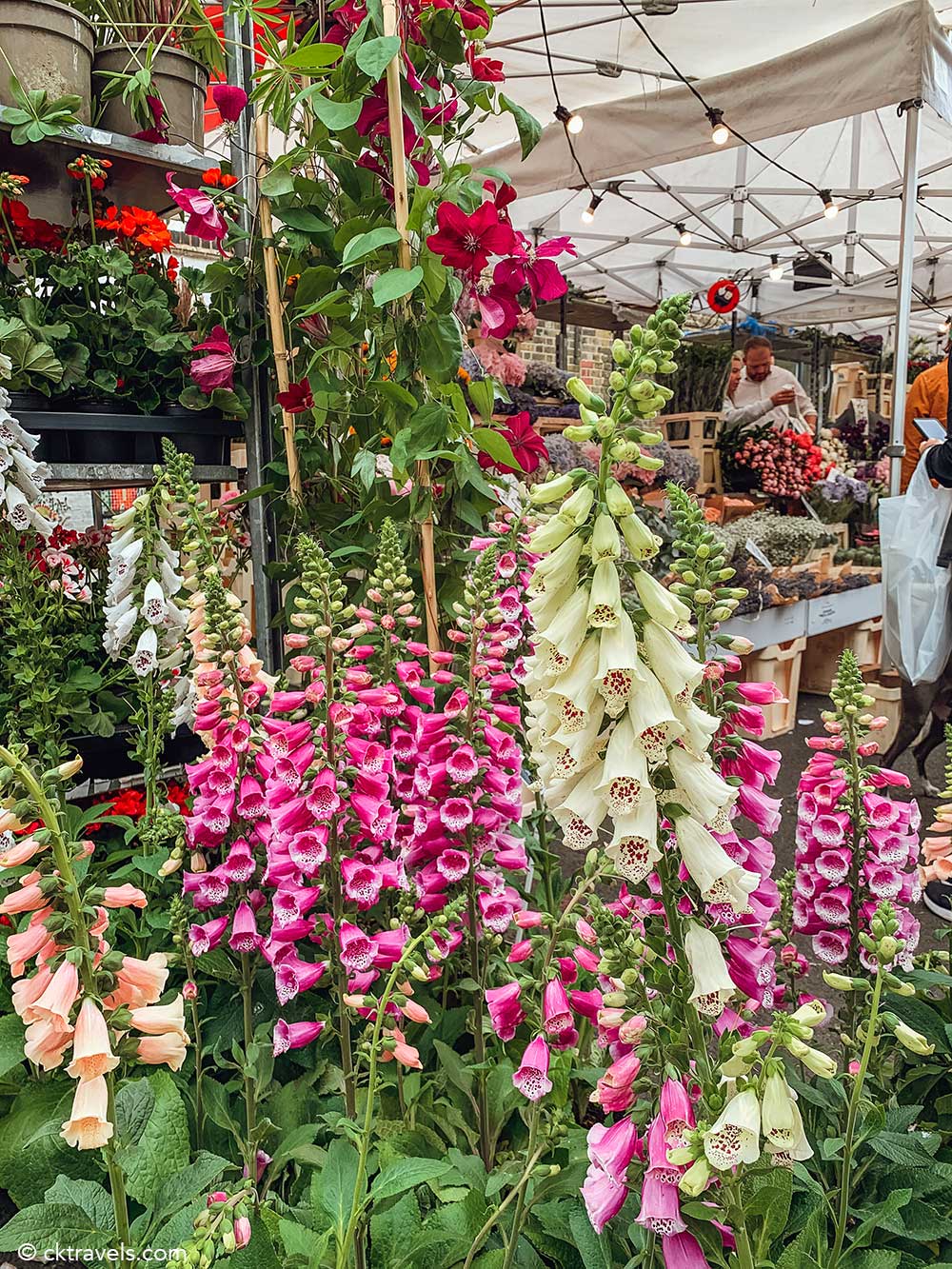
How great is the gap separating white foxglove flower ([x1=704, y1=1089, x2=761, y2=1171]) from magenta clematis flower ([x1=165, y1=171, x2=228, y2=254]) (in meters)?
1.61

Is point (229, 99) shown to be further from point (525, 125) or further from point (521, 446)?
point (521, 446)

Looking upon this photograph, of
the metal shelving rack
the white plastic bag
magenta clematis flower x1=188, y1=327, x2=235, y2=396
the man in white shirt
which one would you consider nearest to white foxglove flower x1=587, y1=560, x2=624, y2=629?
the metal shelving rack

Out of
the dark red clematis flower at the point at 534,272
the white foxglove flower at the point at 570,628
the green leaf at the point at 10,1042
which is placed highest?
the dark red clematis flower at the point at 534,272

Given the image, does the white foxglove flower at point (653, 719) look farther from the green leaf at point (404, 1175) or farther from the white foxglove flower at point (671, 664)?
the green leaf at point (404, 1175)

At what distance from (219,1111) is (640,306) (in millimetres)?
8138

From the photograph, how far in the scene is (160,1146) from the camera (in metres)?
1.08

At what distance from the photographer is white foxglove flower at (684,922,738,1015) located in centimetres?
72

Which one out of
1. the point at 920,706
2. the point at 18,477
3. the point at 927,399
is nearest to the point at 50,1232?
the point at 18,477

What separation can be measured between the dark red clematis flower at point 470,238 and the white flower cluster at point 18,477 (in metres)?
0.73

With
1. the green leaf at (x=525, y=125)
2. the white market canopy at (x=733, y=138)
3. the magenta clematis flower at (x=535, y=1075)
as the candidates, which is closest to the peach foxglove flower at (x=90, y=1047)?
the magenta clematis flower at (x=535, y=1075)

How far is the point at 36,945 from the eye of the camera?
2.55ft

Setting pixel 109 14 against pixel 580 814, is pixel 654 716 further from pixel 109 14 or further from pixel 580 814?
pixel 109 14

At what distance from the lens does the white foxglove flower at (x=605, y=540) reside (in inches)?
26.6

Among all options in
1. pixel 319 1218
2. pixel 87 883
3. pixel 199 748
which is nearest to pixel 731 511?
pixel 199 748
